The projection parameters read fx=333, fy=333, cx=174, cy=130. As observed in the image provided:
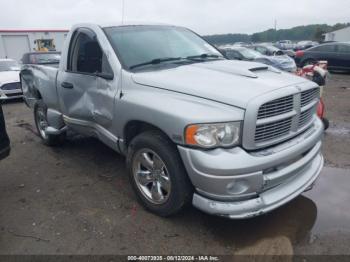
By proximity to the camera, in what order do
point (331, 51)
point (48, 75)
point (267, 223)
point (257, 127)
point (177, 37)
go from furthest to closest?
point (331, 51) < point (48, 75) < point (177, 37) < point (267, 223) < point (257, 127)

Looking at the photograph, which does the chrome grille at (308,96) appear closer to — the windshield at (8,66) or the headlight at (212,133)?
the headlight at (212,133)

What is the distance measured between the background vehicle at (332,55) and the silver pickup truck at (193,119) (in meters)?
12.7

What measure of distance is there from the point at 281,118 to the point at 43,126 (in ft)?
14.9

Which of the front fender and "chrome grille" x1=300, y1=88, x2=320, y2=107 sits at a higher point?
"chrome grille" x1=300, y1=88, x2=320, y2=107

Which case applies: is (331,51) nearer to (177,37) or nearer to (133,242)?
(177,37)

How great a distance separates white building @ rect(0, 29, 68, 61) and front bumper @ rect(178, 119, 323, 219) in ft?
75.4

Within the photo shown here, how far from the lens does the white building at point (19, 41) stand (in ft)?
72.6

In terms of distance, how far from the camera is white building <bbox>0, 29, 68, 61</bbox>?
72.6 ft

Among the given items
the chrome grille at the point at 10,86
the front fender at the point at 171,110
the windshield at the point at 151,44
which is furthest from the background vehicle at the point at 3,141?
the chrome grille at the point at 10,86

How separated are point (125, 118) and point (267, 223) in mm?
1811

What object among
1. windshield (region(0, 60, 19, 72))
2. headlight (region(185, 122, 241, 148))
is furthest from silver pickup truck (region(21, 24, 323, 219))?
windshield (region(0, 60, 19, 72))

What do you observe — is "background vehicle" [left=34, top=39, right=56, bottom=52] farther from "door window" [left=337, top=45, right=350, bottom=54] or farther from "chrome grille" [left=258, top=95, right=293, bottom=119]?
"chrome grille" [left=258, top=95, right=293, bottom=119]

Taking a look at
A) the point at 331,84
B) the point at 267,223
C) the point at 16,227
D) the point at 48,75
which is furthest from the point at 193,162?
the point at 331,84

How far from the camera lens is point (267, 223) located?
132 inches
